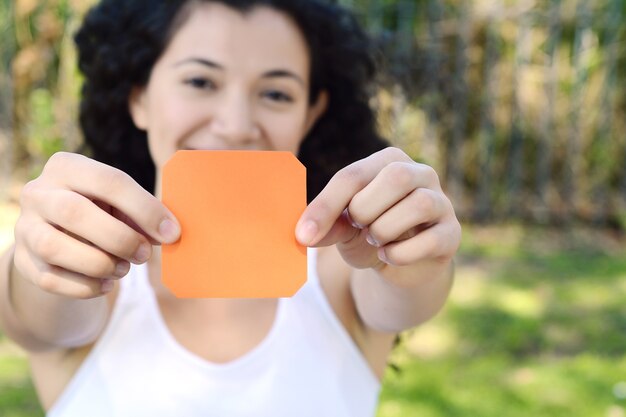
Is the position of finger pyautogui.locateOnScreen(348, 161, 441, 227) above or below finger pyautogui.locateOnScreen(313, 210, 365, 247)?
above

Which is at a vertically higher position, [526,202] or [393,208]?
[393,208]

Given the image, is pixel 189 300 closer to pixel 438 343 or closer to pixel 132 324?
pixel 132 324

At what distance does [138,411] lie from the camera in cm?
129

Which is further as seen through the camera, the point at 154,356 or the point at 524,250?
the point at 524,250

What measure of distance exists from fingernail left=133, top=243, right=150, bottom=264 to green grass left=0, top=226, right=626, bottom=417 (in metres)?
1.07

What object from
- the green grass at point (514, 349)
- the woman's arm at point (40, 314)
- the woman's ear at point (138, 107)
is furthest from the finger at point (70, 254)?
the green grass at point (514, 349)

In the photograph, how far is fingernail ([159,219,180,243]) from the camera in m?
0.85

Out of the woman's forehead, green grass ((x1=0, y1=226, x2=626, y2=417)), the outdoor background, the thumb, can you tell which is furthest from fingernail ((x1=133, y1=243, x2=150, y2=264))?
the outdoor background

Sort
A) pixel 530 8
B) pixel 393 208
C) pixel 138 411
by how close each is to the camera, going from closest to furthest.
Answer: pixel 393 208 < pixel 138 411 < pixel 530 8

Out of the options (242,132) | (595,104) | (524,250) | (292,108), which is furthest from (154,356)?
(595,104)

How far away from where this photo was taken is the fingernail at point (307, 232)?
2.85 ft

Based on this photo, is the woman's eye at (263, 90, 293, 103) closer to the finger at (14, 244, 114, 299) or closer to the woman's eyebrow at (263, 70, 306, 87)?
the woman's eyebrow at (263, 70, 306, 87)

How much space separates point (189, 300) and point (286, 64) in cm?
51

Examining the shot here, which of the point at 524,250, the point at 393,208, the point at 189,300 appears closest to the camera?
the point at 393,208
